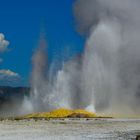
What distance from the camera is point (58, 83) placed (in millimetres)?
105812

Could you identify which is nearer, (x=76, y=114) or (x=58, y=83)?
(x=76, y=114)

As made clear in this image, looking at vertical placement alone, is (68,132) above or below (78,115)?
below

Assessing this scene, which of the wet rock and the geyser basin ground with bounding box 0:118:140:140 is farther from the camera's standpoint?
the wet rock

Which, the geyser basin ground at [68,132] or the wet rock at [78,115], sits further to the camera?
the wet rock at [78,115]

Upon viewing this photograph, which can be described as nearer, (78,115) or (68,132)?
(68,132)

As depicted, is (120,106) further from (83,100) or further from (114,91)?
(83,100)

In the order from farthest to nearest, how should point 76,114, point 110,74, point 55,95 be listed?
point 110,74 < point 55,95 < point 76,114

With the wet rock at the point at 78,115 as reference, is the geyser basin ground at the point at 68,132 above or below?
below

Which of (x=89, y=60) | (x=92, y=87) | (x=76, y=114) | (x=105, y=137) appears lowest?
(x=105, y=137)

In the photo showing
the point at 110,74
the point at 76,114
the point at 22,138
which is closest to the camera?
the point at 22,138

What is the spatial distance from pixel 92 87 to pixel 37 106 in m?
13.7

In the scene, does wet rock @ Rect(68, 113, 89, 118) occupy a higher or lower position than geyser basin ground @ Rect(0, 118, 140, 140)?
higher

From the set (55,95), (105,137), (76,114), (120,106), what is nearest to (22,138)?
(105,137)

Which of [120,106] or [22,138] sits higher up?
[120,106]
